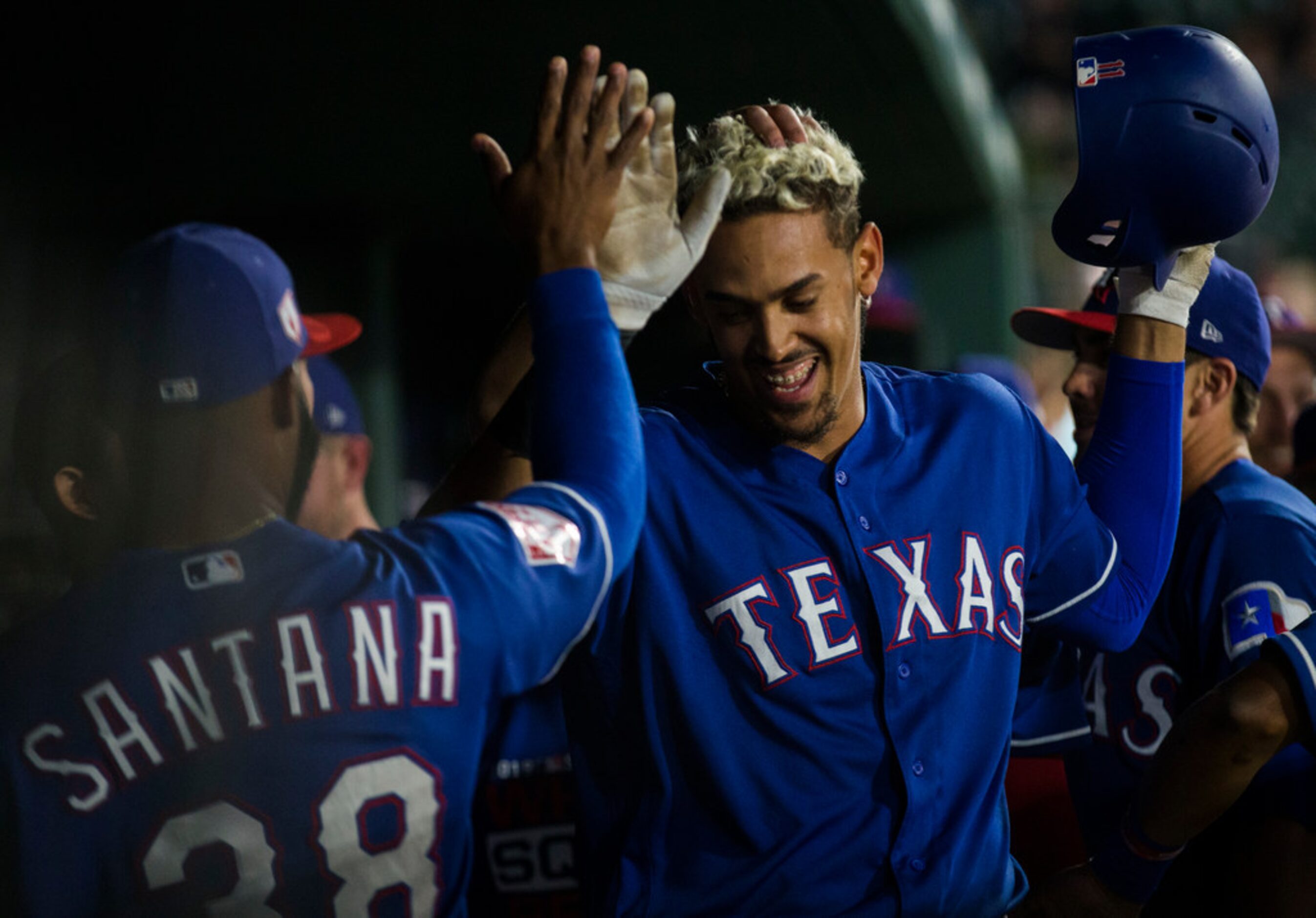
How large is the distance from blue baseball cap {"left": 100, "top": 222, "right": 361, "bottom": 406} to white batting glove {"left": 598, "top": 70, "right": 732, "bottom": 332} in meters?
0.41

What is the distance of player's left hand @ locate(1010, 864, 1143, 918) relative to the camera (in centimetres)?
199

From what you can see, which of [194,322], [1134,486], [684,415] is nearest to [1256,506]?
[1134,486]

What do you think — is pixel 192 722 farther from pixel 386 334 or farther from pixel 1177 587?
pixel 386 334

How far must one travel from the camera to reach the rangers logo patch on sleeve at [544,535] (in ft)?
4.46

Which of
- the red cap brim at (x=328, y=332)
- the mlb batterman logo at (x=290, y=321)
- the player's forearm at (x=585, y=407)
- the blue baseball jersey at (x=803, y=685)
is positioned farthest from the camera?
the red cap brim at (x=328, y=332)

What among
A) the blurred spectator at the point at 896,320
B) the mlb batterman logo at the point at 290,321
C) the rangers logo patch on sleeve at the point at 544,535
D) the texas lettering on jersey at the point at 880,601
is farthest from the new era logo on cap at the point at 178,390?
the blurred spectator at the point at 896,320

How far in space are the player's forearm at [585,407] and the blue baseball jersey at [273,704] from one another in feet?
0.14

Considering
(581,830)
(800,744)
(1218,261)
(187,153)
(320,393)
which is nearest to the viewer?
(800,744)

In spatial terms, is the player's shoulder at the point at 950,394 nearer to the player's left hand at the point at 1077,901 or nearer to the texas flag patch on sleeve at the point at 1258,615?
the texas flag patch on sleeve at the point at 1258,615

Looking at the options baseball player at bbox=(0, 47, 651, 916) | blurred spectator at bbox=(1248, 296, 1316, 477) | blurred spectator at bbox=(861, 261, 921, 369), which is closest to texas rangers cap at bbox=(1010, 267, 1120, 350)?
blurred spectator at bbox=(1248, 296, 1316, 477)

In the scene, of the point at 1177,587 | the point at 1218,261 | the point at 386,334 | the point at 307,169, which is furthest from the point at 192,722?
the point at 386,334

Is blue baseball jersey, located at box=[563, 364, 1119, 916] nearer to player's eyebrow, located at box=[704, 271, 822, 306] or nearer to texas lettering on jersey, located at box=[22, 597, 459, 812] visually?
player's eyebrow, located at box=[704, 271, 822, 306]

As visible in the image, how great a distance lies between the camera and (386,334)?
6.15 m

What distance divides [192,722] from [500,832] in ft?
3.47
